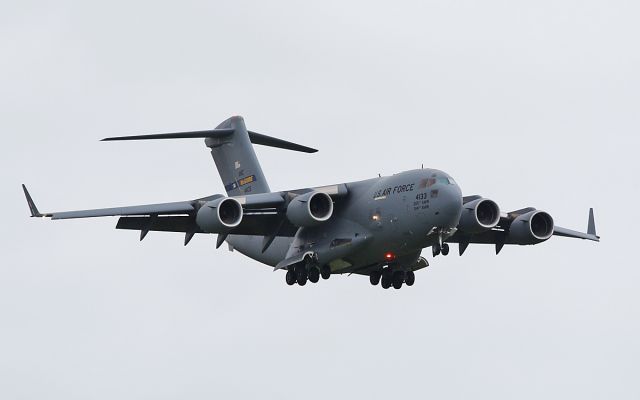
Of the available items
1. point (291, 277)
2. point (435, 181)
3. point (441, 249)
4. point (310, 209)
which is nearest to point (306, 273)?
point (291, 277)

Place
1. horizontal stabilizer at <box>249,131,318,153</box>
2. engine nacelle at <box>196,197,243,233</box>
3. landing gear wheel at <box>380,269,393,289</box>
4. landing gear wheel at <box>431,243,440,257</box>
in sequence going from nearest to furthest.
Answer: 1. engine nacelle at <box>196,197,243,233</box>
2. landing gear wheel at <box>431,243,440,257</box>
3. landing gear wheel at <box>380,269,393,289</box>
4. horizontal stabilizer at <box>249,131,318,153</box>

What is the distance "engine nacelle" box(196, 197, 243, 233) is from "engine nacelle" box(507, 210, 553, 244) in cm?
757

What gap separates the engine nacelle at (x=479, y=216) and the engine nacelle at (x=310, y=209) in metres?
3.39

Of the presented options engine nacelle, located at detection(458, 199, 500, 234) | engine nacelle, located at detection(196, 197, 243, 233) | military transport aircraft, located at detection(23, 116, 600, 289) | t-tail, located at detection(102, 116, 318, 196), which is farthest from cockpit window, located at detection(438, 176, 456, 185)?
t-tail, located at detection(102, 116, 318, 196)

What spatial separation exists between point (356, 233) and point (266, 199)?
228 cm

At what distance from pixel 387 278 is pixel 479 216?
294cm

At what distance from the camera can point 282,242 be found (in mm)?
39188

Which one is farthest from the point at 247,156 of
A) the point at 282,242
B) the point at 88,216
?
the point at 88,216

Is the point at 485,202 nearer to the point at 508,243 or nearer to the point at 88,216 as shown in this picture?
the point at 508,243

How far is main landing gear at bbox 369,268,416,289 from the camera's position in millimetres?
39100

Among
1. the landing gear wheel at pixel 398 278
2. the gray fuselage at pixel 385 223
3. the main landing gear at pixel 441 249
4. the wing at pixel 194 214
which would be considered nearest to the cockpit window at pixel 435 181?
the gray fuselage at pixel 385 223

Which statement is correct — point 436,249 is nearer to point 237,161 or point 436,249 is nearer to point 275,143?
point 275,143

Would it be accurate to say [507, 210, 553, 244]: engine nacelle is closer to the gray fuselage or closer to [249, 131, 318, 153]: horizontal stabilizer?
the gray fuselage

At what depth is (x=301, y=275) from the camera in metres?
37.8
